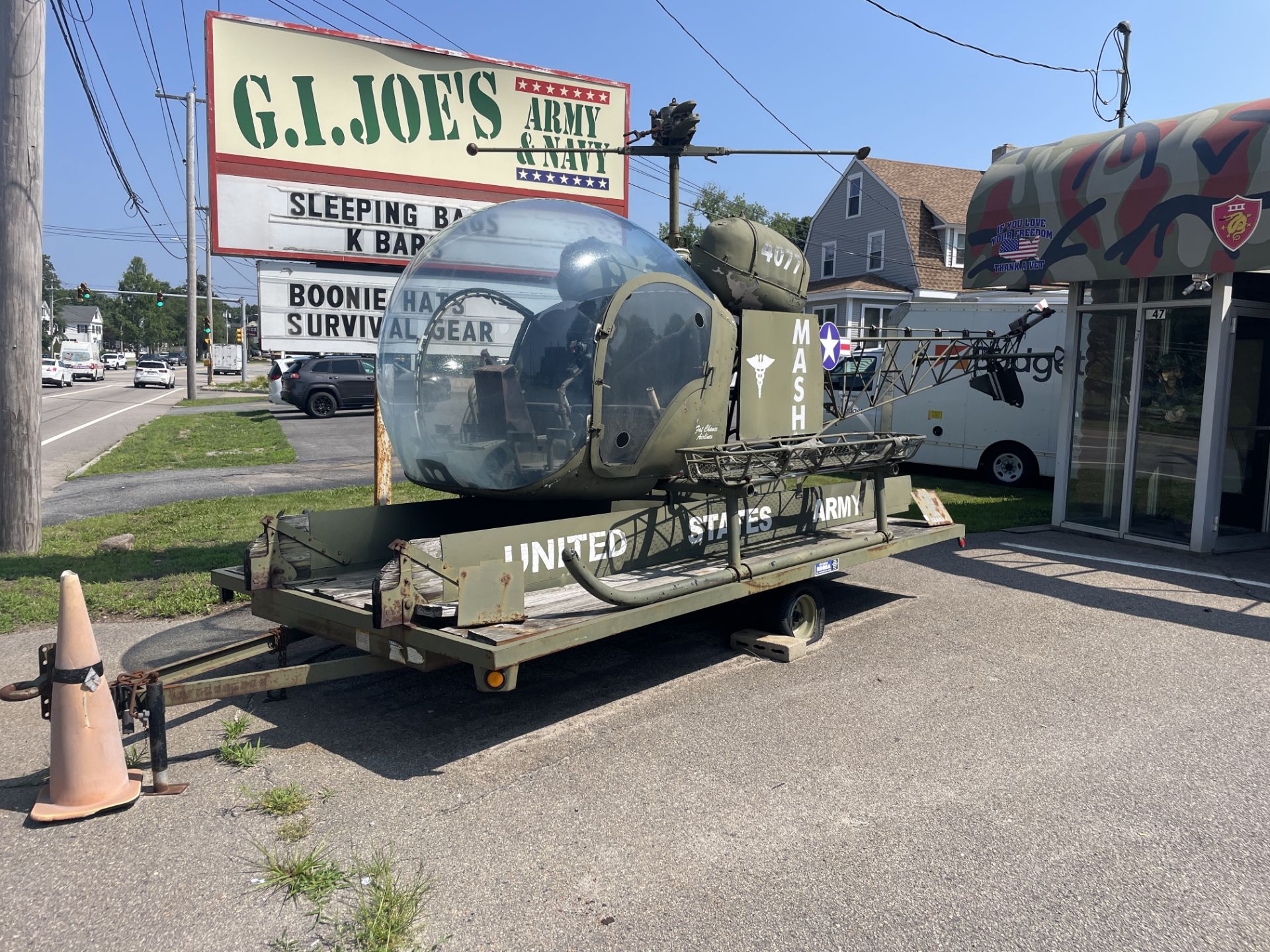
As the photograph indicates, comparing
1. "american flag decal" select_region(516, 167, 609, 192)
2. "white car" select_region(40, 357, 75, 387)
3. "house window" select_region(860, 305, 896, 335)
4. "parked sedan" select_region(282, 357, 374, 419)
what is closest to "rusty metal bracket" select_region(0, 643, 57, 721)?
"american flag decal" select_region(516, 167, 609, 192)

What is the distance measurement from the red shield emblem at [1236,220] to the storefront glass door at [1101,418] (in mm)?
1607

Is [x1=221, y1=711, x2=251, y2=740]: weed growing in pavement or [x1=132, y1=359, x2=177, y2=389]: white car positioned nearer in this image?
[x1=221, y1=711, x2=251, y2=740]: weed growing in pavement

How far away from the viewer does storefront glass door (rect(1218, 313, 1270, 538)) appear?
35.0 ft

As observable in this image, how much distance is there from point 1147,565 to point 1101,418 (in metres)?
2.29

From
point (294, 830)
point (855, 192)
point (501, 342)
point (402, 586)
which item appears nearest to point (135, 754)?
point (294, 830)

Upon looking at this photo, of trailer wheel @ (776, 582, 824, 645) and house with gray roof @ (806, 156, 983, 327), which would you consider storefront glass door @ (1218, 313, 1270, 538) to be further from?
house with gray roof @ (806, 156, 983, 327)

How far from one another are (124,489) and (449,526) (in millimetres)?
9168

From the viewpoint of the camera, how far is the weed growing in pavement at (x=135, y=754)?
175 inches

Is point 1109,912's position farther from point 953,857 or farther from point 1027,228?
point 1027,228

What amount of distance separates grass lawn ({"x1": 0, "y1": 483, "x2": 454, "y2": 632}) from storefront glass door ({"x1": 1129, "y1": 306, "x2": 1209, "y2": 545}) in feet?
28.0

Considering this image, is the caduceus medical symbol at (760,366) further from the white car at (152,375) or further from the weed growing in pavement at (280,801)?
the white car at (152,375)

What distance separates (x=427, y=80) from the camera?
873 cm

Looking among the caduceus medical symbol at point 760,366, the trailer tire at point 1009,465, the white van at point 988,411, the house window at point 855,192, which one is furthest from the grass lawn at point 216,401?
the caduceus medical symbol at point 760,366

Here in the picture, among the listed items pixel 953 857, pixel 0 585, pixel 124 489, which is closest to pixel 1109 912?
pixel 953 857
